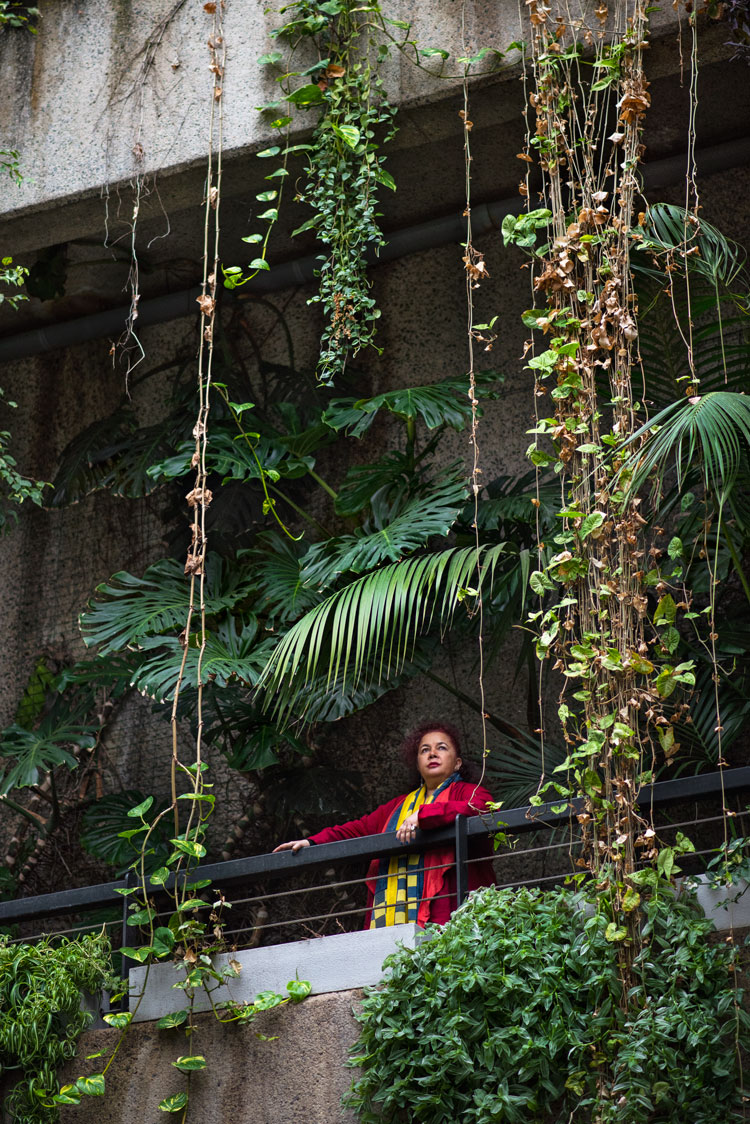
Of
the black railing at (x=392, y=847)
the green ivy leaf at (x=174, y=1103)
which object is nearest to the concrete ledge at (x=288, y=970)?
the black railing at (x=392, y=847)

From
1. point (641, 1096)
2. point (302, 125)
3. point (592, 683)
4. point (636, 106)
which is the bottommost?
point (641, 1096)

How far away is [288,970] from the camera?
3.62 meters

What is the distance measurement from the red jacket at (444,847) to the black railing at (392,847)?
0.04 metres

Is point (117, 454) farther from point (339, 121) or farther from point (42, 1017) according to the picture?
point (42, 1017)

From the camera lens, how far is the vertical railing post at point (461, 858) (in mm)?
3535

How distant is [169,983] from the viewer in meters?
3.73

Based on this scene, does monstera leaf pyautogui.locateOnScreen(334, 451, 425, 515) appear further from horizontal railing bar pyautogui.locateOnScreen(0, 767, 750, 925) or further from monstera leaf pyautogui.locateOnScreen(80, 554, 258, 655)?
horizontal railing bar pyautogui.locateOnScreen(0, 767, 750, 925)

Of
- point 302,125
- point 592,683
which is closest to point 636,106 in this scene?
point 302,125

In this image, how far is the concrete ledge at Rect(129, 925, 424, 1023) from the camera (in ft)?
11.5

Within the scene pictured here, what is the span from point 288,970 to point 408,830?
0.50 meters

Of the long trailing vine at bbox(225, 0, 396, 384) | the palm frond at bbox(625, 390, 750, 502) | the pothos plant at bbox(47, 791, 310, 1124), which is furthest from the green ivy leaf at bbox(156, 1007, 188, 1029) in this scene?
the long trailing vine at bbox(225, 0, 396, 384)

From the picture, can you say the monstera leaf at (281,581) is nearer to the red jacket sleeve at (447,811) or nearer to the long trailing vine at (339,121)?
the long trailing vine at (339,121)

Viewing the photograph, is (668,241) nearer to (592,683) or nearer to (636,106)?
(636,106)

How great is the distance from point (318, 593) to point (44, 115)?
84.4 inches
